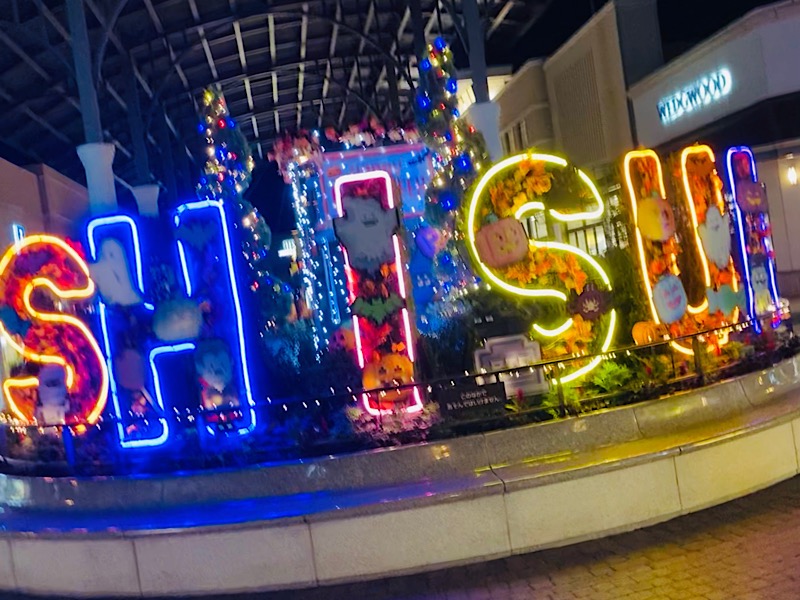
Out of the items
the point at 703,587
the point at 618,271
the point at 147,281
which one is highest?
the point at 147,281

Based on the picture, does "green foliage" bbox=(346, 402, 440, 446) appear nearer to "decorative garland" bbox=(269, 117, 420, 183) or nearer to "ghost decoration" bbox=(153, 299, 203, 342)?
"ghost decoration" bbox=(153, 299, 203, 342)

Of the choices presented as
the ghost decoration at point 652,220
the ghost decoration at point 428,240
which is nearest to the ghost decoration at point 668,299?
the ghost decoration at point 652,220

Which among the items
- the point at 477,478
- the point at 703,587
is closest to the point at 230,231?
the point at 477,478

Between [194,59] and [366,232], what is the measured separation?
18.9 m

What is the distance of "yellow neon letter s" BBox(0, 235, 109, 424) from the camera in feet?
22.4

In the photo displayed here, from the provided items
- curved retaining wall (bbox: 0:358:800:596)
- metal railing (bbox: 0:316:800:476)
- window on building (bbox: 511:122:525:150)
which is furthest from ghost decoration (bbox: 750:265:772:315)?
window on building (bbox: 511:122:525:150)

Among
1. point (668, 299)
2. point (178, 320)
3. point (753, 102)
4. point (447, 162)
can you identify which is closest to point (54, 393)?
point (178, 320)

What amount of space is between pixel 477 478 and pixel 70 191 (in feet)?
63.7

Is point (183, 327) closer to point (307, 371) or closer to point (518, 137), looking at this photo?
point (307, 371)

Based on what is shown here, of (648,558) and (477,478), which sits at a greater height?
(477,478)

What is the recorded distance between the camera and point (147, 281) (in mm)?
6781

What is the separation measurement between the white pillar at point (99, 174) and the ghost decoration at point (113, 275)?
6.25 m

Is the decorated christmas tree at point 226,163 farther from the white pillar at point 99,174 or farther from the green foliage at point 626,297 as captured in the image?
the green foliage at point 626,297

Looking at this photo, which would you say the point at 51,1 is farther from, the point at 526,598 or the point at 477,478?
the point at 526,598
